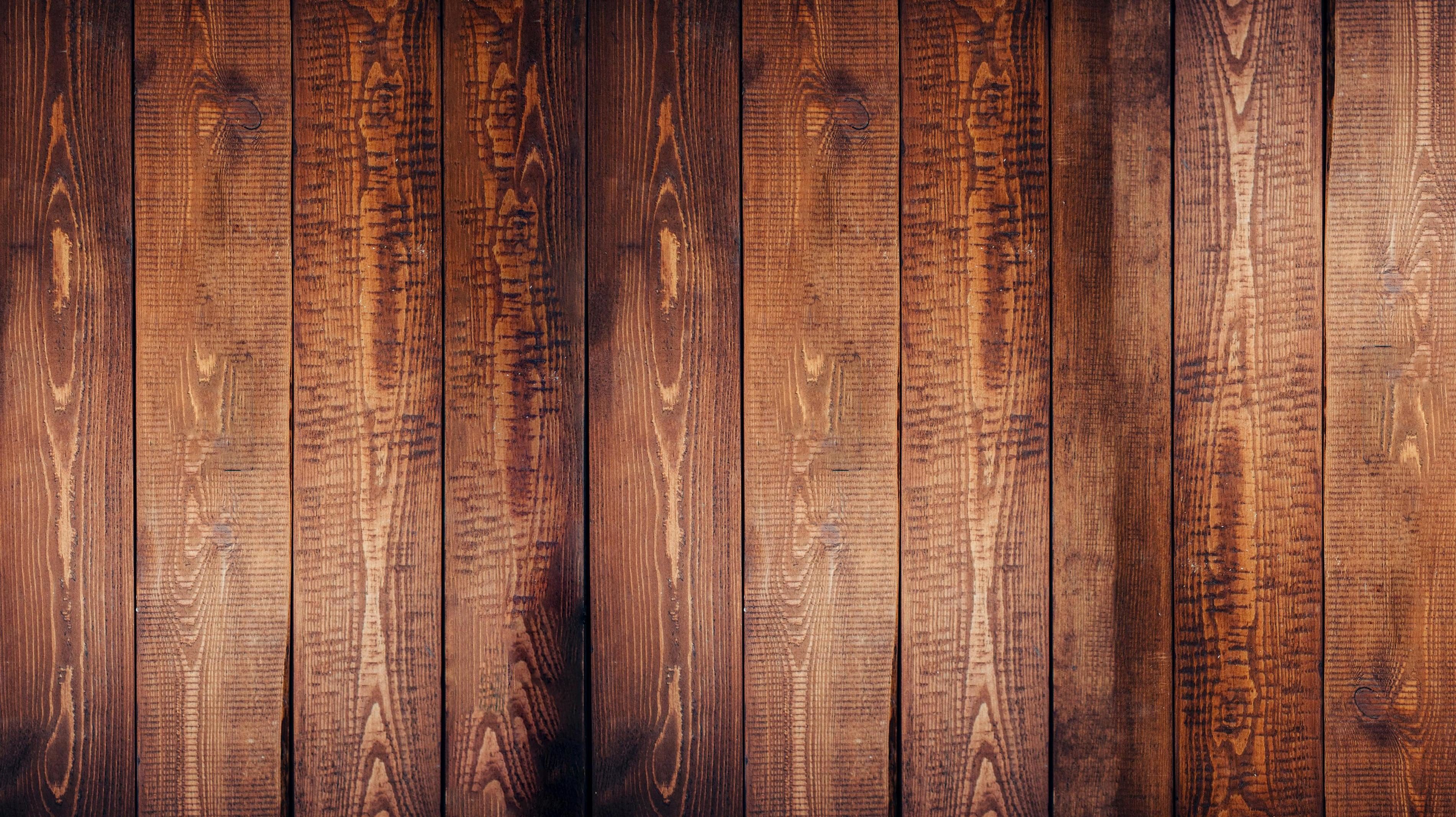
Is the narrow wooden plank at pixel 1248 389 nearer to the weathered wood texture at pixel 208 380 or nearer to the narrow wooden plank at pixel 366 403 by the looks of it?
the narrow wooden plank at pixel 366 403

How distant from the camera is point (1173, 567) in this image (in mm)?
1099

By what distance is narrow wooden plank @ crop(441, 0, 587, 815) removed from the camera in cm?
108

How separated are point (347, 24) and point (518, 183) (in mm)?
279

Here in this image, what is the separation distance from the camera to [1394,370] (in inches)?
42.9

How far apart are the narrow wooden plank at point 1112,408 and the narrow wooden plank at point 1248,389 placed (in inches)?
0.9

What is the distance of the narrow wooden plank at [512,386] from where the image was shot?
3.54 feet

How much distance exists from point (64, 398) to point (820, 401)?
89 cm

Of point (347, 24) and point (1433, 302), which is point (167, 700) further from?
point (1433, 302)

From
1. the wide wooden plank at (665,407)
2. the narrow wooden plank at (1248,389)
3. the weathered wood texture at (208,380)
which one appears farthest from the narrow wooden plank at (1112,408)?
the weathered wood texture at (208,380)

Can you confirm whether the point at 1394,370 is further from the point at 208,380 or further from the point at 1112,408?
the point at 208,380

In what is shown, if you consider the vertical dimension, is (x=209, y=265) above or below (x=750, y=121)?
below

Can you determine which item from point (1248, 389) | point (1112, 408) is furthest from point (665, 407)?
point (1248, 389)

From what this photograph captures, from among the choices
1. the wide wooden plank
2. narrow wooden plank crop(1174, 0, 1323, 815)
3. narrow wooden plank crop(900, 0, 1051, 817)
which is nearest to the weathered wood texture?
the wide wooden plank

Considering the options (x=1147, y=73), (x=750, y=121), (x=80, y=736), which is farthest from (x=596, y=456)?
(x=1147, y=73)
